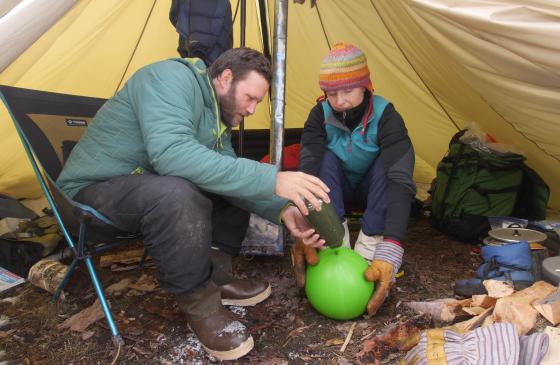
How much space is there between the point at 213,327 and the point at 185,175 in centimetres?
62

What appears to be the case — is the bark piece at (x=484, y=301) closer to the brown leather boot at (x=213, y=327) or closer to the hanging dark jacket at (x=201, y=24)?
the brown leather boot at (x=213, y=327)

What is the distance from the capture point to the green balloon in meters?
1.86

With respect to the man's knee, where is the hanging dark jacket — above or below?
above

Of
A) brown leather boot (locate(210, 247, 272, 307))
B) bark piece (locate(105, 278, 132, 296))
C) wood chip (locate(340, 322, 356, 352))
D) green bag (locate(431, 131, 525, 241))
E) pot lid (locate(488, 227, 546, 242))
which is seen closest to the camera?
wood chip (locate(340, 322, 356, 352))

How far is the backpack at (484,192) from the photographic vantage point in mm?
2934

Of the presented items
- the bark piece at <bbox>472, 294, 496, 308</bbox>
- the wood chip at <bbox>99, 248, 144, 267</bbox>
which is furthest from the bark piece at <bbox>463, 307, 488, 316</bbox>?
the wood chip at <bbox>99, 248, 144, 267</bbox>

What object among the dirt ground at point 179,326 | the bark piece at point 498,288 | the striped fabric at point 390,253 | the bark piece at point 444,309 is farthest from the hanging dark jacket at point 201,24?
the bark piece at point 498,288

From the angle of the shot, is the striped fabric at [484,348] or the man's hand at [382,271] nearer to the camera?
the striped fabric at [484,348]

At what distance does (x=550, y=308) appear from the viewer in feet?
5.35

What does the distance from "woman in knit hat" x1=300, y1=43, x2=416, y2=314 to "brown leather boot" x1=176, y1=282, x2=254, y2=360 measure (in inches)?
18.9

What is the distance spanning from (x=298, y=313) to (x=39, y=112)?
1655 mm

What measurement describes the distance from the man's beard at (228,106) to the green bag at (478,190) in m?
1.77

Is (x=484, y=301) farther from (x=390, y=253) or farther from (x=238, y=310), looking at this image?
(x=238, y=310)

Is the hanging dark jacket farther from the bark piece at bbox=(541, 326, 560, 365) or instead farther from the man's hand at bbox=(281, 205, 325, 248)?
the bark piece at bbox=(541, 326, 560, 365)
